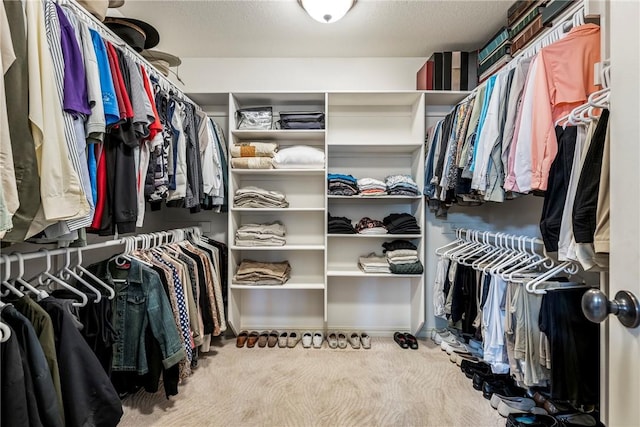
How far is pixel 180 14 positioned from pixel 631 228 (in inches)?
101

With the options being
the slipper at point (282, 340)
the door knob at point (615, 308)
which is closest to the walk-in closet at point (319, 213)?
the door knob at point (615, 308)

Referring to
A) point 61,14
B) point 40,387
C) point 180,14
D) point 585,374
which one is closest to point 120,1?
point 180,14

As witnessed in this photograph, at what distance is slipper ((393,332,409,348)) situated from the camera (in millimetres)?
2487

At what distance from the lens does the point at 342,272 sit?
→ 8.37 feet

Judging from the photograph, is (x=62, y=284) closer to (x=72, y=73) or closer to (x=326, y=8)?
(x=72, y=73)

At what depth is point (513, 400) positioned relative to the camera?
169 centimetres

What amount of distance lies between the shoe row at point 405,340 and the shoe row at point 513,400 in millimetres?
264

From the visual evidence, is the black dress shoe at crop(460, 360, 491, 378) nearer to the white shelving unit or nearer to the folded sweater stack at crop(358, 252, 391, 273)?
the white shelving unit

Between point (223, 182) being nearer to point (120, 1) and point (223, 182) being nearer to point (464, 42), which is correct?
point (120, 1)

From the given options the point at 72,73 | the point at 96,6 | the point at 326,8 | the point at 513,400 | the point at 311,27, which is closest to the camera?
the point at 72,73

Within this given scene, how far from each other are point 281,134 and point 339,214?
828 millimetres

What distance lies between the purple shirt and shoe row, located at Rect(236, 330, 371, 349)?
77.3 inches

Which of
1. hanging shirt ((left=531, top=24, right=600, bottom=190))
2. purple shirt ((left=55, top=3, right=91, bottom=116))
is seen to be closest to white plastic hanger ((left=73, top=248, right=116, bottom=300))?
purple shirt ((left=55, top=3, right=91, bottom=116))

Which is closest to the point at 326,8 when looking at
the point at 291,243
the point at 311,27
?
the point at 311,27
